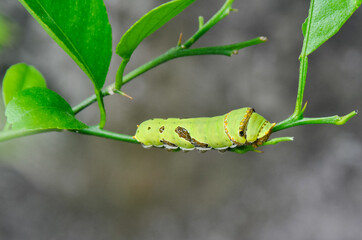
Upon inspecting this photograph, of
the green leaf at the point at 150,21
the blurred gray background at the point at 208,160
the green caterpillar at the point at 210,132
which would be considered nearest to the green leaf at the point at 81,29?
the green leaf at the point at 150,21

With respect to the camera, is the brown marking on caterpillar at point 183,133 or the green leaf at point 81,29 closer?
the green leaf at point 81,29

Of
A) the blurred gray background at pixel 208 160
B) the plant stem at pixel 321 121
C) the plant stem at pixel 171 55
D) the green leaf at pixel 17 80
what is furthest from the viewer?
the blurred gray background at pixel 208 160

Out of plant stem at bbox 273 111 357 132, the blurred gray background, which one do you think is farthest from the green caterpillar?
the blurred gray background

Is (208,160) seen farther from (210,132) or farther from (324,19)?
(324,19)

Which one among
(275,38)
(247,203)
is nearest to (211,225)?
(247,203)

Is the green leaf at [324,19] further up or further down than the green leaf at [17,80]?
further down

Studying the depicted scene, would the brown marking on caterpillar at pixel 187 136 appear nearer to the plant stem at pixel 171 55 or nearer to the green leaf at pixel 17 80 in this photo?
the plant stem at pixel 171 55

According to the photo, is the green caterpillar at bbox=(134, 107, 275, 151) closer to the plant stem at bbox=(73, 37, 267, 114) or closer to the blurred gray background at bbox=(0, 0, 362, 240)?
the plant stem at bbox=(73, 37, 267, 114)

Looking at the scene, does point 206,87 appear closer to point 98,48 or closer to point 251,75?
point 251,75

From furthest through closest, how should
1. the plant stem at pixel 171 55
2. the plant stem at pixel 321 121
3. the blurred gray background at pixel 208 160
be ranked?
the blurred gray background at pixel 208 160
the plant stem at pixel 171 55
the plant stem at pixel 321 121
